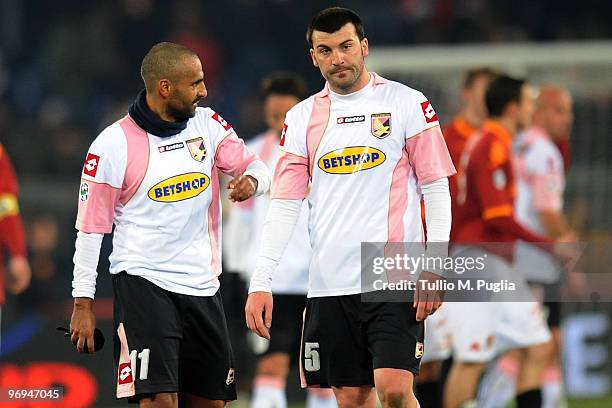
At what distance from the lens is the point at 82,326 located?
5.82 metres

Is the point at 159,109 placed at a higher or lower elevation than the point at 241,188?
higher

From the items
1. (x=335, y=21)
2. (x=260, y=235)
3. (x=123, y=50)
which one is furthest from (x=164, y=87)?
(x=123, y=50)

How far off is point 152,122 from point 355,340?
130 centimetres

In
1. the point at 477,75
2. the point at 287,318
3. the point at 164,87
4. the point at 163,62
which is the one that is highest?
the point at 477,75

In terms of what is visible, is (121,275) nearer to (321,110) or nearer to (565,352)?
(321,110)

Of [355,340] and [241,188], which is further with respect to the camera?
[355,340]

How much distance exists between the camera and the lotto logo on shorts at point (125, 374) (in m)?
5.91

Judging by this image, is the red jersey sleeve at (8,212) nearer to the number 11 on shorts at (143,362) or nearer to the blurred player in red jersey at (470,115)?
the number 11 on shorts at (143,362)

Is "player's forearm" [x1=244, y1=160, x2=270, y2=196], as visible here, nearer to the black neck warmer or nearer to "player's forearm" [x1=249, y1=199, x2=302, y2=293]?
"player's forearm" [x1=249, y1=199, x2=302, y2=293]

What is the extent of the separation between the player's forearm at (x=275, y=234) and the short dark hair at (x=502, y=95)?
3.07m

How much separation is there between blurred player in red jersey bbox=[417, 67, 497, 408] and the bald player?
2485mm

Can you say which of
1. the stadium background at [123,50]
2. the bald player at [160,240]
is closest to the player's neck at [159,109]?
the bald player at [160,240]

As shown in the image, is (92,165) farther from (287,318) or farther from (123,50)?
(123,50)

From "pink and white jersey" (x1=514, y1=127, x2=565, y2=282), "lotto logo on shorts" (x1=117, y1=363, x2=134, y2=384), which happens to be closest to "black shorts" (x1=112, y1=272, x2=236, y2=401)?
"lotto logo on shorts" (x1=117, y1=363, x2=134, y2=384)
